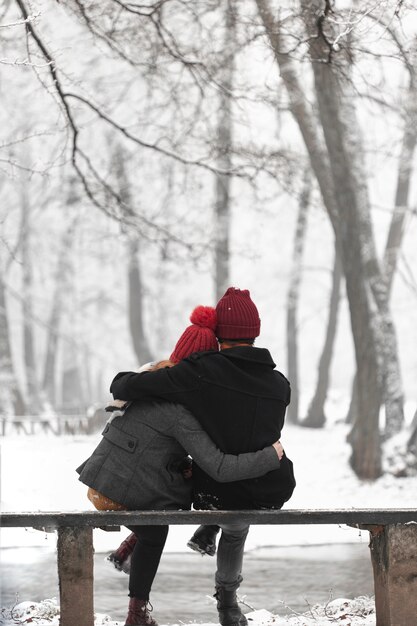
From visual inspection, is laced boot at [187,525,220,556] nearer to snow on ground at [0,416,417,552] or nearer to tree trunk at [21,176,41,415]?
snow on ground at [0,416,417,552]

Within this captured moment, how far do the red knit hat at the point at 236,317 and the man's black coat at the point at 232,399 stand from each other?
0.11 m

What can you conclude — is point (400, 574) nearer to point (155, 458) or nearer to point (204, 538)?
point (204, 538)

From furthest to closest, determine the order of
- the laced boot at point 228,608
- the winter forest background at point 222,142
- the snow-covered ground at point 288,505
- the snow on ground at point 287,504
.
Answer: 1. the snow on ground at point 287,504
2. the winter forest background at point 222,142
3. the snow-covered ground at point 288,505
4. the laced boot at point 228,608

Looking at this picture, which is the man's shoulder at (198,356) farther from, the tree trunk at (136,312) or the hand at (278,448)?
the tree trunk at (136,312)

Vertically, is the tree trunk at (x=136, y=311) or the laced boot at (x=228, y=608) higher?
the tree trunk at (x=136, y=311)

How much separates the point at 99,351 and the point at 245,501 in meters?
44.4

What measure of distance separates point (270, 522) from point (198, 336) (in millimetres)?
950

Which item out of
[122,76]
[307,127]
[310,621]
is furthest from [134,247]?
[310,621]

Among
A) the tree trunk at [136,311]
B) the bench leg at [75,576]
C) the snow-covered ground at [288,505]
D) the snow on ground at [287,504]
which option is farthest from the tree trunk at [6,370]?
the bench leg at [75,576]

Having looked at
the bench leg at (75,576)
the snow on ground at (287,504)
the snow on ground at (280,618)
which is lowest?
the snow on ground at (287,504)

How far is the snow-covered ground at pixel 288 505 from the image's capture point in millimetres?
5949

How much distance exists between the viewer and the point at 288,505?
14.9m

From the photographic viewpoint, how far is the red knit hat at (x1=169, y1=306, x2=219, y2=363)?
4.88 m

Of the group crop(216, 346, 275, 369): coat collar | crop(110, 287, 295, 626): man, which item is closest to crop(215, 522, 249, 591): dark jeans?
crop(110, 287, 295, 626): man
